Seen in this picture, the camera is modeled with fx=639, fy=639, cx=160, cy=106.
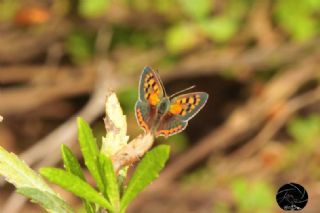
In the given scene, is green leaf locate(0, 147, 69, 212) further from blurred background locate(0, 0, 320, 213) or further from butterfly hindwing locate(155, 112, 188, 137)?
blurred background locate(0, 0, 320, 213)

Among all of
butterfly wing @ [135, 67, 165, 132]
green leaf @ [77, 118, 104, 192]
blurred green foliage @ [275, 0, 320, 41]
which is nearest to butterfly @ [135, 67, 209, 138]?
butterfly wing @ [135, 67, 165, 132]

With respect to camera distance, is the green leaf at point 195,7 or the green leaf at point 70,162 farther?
the green leaf at point 195,7

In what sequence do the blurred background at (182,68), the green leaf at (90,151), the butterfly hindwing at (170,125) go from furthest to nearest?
the blurred background at (182,68) < the green leaf at (90,151) < the butterfly hindwing at (170,125)

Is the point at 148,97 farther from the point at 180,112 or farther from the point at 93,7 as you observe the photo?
the point at 93,7

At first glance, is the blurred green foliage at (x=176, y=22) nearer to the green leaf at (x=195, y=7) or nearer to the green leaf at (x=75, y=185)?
the green leaf at (x=195, y=7)

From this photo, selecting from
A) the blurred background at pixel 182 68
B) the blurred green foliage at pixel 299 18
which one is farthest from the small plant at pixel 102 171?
the blurred green foliage at pixel 299 18

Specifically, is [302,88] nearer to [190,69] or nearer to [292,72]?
[292,72]

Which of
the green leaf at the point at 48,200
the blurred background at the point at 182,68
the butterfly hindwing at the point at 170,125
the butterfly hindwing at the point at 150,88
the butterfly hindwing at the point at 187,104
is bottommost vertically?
the green leaf at the point at 48,200
